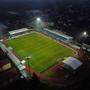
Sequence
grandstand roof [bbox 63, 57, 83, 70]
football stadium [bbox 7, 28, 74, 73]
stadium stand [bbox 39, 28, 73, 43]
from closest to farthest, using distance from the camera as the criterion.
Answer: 1. grandstand roof [bbox 63, 57, 83, 70]
2. football stadium [bbox 7, 28, 74, 73]
3. stadium stand [bbox 39, 28, 73, 43]

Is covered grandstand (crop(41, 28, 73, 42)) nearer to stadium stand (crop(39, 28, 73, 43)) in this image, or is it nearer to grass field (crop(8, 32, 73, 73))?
stadium stand (crop(39, 28, 73, 43))

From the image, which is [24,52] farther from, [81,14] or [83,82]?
[81,14]

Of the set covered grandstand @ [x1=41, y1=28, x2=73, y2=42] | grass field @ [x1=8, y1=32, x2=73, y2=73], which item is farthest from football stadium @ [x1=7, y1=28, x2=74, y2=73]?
covered grandstand @ [x1=41, y1=28, x2=73, y2=42]

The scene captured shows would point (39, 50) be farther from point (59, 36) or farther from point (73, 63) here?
point (73, 63)

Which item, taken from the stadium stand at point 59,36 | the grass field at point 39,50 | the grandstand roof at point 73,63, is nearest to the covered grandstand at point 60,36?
the stadium stand at point 59,36

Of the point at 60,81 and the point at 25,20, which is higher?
the point at 25,20

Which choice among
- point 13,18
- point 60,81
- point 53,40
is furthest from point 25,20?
point 60,81

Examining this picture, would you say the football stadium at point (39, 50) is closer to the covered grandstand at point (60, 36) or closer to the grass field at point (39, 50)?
the grass field at point (39, 50)

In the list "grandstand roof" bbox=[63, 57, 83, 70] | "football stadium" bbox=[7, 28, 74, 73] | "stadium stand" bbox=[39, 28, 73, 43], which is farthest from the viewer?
"stadium stand" bbox=[39, 28, 73, 43]

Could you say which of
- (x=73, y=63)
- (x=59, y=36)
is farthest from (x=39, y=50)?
(x=73, y=63)
